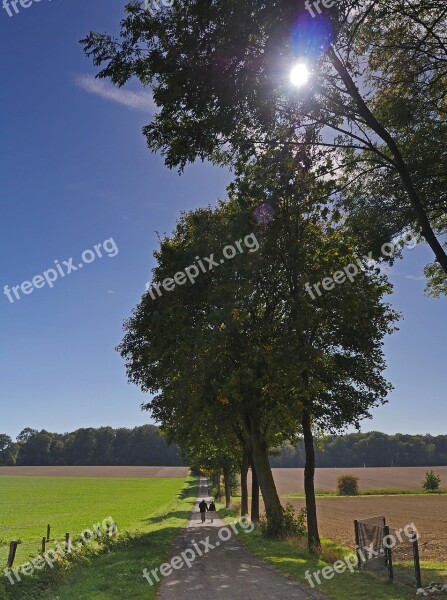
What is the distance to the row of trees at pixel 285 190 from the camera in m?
10.9

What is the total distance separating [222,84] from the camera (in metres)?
11.0

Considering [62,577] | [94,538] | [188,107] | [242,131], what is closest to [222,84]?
[188,107]

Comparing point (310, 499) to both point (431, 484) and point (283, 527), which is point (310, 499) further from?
point (431, 484)

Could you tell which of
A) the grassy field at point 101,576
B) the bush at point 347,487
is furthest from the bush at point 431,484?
the grassy field at point 101,576

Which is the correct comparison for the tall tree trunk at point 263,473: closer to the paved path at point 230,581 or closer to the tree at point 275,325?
the tree at point 275,325

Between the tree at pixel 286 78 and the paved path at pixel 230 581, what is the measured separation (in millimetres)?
9122

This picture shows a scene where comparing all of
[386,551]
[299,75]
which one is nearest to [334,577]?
[386,551]

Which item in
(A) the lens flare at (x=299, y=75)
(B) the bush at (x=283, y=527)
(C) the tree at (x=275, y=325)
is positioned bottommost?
(B) the bush at (x=283, y=527)

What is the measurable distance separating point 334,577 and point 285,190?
1092cm

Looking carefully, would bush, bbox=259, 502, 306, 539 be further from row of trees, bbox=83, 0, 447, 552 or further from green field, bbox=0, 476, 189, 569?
green field, bbox=0, 476, 189, 569

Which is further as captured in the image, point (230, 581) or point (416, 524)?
point (416, 524)

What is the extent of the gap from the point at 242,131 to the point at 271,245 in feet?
21.9

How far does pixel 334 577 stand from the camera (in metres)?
13.9

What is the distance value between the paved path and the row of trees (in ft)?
11.7
